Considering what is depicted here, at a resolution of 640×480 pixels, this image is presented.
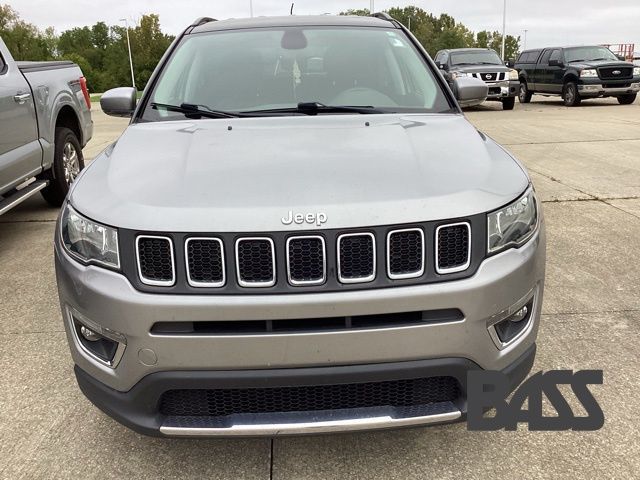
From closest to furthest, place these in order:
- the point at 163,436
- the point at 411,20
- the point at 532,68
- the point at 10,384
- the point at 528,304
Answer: the point at 163,436 < the point at 528,304 < the point at 10,384 < the point at 532,68 < the point at 411,20

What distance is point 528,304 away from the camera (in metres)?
2.22

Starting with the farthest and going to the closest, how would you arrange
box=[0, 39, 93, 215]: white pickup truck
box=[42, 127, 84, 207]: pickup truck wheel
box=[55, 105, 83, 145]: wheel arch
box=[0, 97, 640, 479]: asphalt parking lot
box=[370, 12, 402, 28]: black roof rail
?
box=[55, 105, 83, 145]: wheel arch → box=[42, 127, 84, 207]: pickup truck wheel → box=[0, 39, 93, 215]: white pickup truck → box=[370, 12, 402, 28]: black roof rail → box=[0, 97, 640, 479]: asphalt parking lot

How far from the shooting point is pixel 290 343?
1.92 m

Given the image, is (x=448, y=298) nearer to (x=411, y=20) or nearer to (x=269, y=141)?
(x=269, y=141)

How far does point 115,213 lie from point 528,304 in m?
1.48

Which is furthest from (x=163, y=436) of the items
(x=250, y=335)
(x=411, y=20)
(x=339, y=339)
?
(x=411, y=20)

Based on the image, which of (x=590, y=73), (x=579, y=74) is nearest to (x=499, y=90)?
(x=579, y=74)

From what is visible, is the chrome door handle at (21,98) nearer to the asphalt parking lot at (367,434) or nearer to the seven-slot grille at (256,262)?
the asphalt parking lot at (367,434)

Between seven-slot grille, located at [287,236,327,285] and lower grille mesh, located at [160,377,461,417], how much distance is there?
0.38 m

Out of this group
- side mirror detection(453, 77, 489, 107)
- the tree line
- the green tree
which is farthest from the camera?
the green tree

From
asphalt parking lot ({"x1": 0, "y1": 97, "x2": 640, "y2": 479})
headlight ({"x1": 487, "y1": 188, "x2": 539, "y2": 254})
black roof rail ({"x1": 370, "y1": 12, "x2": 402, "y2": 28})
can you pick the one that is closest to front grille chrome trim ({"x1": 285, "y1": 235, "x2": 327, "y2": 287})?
headlight ({"x1": 487, "y1": 188, "x2": 539, "y2": 254})

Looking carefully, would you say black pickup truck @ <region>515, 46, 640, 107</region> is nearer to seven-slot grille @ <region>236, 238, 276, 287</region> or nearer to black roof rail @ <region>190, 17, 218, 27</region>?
black roof rail @ <region>190, 17, 218, 27</region>

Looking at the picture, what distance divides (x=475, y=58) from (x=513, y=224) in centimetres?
1716

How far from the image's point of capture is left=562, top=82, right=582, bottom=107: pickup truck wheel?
17.4 m
